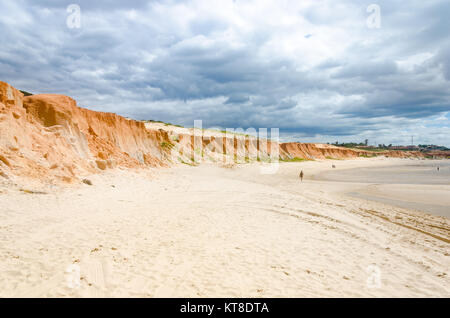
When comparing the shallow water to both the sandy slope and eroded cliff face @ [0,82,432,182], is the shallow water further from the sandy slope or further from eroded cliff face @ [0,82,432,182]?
eroded cliff face @ [0,82,432,182]

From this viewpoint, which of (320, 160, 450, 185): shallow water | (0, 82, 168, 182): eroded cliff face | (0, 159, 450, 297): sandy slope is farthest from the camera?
(320, 160, 450, 185): shallow water

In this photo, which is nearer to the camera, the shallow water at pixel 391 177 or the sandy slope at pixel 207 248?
the sandy slope at pixel 207 248

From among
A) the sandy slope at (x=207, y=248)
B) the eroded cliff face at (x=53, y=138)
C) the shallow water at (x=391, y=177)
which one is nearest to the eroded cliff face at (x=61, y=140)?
the eroded cliff face at (x=53, y=138)

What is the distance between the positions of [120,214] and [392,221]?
39.1ft

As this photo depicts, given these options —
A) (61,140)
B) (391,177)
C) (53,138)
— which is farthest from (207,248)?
(391,177)

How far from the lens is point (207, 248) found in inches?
247

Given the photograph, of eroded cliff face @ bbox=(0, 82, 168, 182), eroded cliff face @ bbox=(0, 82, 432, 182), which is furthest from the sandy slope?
eroded cliff face @ bbox=(0, 82, 432, 182)

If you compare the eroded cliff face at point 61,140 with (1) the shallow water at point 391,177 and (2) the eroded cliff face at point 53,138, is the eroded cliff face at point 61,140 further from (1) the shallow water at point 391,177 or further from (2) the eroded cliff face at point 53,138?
(1) the shallow water at point 391,177

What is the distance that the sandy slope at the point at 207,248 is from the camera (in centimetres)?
453

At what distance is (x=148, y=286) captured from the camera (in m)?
4.39

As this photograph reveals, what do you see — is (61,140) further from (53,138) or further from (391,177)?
(391,177)

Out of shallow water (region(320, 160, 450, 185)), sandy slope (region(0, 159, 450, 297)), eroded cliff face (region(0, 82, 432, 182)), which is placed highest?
eroded cliff face (region(0, 82, 432, 182))

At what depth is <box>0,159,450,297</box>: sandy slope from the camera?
4531mm

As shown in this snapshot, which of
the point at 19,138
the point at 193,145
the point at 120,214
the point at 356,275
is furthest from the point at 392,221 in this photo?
the point at 193,145
